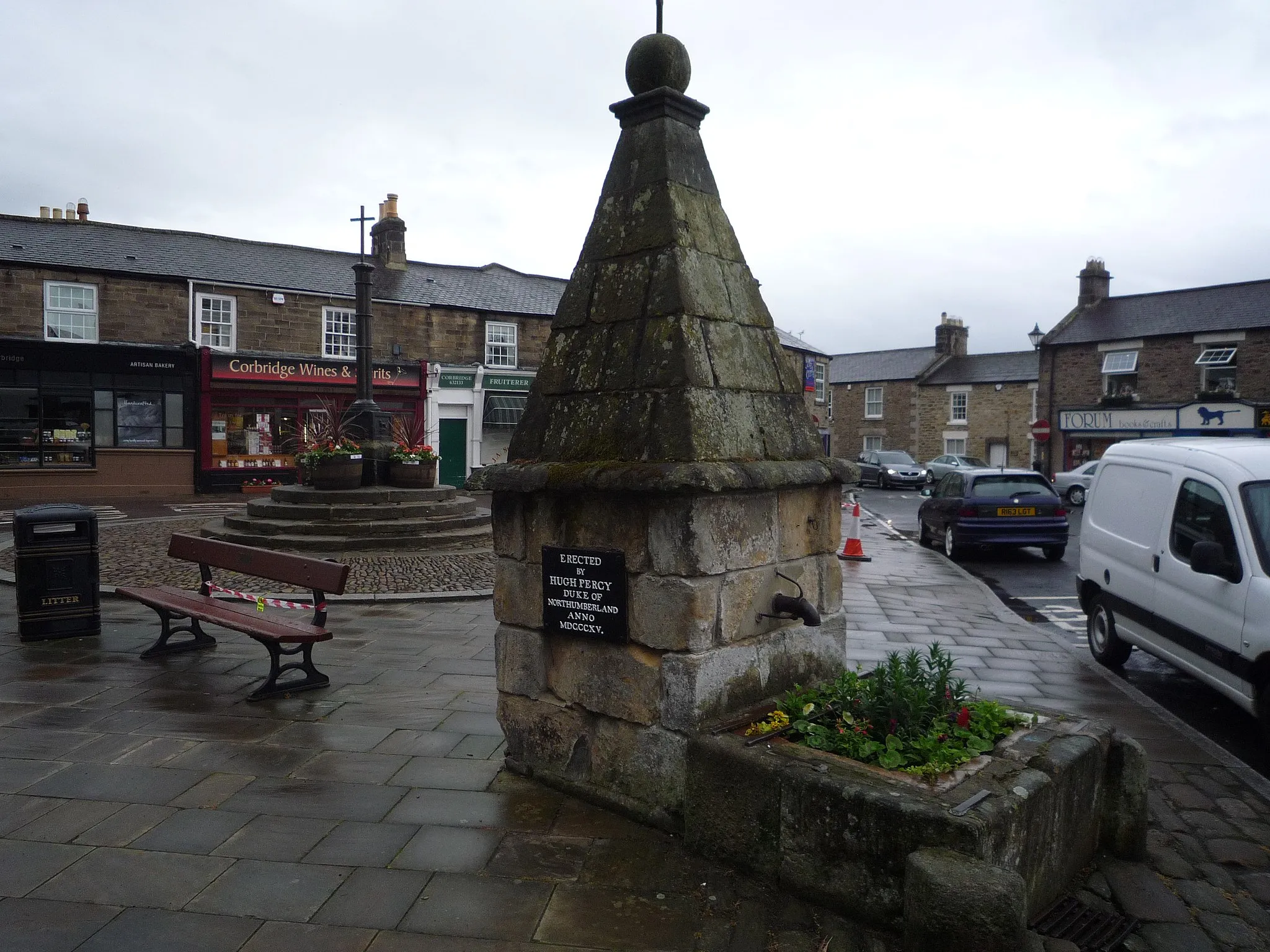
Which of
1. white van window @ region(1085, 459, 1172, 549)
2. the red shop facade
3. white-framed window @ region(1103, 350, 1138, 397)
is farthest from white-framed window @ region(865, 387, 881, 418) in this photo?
white van window @ region(1085, 459, 1172, 549)

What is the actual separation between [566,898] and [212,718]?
117 inches

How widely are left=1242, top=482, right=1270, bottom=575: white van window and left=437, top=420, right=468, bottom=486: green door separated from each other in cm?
2427

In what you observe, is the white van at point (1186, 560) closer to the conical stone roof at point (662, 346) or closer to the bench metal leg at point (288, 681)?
the conical stone roof at point (662, 346)

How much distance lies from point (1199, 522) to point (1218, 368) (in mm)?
29098

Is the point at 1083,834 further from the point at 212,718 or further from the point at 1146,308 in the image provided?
the point at 1146,308

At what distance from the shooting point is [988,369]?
41.3 meters

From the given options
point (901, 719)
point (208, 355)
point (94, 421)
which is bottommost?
point (901, 719)

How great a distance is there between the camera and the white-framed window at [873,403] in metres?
45.2

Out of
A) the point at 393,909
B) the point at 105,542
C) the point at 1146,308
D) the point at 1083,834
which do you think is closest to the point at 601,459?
the point at 393,909

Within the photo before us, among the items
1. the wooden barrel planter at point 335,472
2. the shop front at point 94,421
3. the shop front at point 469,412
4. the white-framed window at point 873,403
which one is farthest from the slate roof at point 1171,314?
the shop front at point 94,421

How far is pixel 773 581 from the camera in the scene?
159 inches

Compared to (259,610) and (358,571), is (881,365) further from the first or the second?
(259,610)

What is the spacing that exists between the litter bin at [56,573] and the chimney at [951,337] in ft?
139

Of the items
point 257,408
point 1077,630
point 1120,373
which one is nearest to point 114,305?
point 257,408
